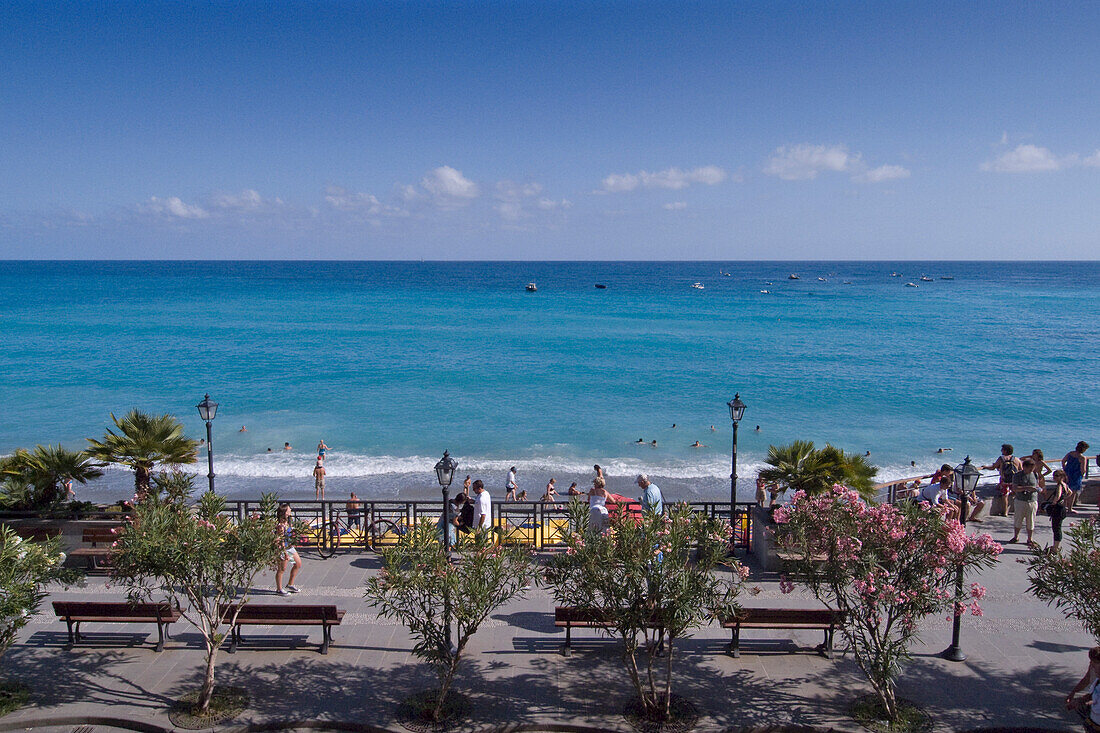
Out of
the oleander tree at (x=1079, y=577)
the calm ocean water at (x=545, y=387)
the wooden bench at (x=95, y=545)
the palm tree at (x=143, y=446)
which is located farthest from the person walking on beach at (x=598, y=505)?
the calm ocean water at (x=545, y=387)

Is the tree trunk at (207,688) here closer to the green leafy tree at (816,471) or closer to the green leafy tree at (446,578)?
the green leafy tree at (446,578)

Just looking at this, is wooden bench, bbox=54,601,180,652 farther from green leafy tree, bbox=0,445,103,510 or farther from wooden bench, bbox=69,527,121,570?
green leafy tree, bbox=0,445,103,510

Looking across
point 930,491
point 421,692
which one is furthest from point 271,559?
point 930,491

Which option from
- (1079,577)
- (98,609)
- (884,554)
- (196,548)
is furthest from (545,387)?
(1079,577)

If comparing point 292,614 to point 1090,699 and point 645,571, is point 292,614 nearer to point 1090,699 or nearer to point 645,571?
point 645,571

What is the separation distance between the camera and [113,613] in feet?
31.8

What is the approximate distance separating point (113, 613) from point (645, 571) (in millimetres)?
7405

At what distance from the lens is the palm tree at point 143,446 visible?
41.8 ft

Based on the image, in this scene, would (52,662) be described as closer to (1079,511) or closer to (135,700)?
(135,700)

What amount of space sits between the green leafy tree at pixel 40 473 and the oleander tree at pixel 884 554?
12.2 m

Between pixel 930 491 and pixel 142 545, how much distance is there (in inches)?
524

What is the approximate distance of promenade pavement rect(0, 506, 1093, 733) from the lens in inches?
329

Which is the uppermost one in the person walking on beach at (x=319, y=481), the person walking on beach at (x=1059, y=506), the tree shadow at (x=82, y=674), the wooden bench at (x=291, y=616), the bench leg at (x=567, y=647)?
the person walking on beach at (x=1059, y=506)

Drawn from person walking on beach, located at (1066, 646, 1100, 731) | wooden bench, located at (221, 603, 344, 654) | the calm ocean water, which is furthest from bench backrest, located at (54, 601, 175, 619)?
the calm ocean water
